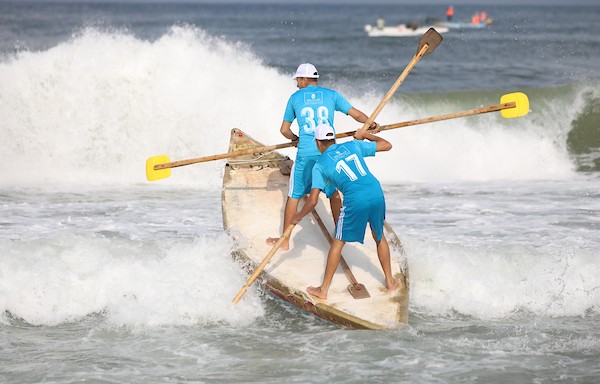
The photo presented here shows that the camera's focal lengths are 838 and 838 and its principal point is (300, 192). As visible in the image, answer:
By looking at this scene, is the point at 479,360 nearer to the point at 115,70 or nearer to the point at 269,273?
the point at 269,273

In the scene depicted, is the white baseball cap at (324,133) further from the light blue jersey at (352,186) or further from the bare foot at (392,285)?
the bare foot at (392,285)

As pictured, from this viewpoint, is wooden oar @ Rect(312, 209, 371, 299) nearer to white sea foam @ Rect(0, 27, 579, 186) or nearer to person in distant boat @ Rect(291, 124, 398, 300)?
person in distant boat @ Rect(291, 124, 398, 300)

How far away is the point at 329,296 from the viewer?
753cm

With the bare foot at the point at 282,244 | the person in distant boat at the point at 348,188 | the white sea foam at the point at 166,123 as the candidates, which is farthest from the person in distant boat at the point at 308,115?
the white sea foam at the point at 166,123

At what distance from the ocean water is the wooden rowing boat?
0.20m

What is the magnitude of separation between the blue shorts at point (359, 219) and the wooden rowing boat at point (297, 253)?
61 centimetres

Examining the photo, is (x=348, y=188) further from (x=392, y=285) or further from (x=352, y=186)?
(x=392, y=285)

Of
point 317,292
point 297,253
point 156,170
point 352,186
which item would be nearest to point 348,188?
point 352,186

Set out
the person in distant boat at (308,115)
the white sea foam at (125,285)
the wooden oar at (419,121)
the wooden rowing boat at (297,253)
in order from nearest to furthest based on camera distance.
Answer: the wooden rowing boat at (297,253)
the white sea foam at (125,285)
the person in distant boat at (308,115)
the wooden oar at (419,121)

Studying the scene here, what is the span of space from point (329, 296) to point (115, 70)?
1087 centimetres

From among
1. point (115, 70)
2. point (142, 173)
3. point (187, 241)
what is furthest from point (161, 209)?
point (115, 70)

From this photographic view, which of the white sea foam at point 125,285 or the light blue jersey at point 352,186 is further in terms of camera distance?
the white sea foam at point 125,285

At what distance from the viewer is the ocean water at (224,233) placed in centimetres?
677

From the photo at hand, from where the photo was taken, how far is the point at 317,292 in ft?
24.7
